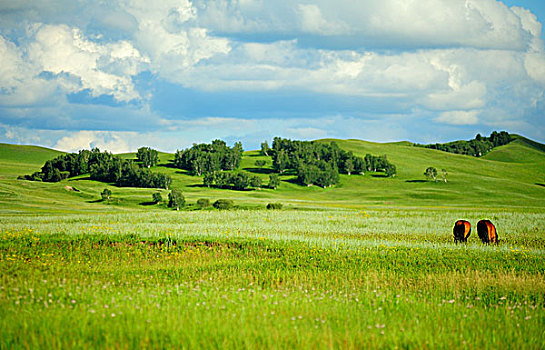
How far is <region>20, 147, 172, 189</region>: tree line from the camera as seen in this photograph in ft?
Answer: 450

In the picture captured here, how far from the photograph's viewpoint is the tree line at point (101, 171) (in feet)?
450

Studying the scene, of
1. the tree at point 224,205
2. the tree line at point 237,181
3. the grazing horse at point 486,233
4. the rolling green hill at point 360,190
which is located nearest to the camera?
the grazing horse at point 486,233

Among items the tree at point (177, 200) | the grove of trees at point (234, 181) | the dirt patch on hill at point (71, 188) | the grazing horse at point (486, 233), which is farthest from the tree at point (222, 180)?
the grazing horse at point (486, 233)

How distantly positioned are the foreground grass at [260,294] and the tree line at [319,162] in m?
129

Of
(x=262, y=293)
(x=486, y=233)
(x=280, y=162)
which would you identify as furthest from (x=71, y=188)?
(x=262, y=293)

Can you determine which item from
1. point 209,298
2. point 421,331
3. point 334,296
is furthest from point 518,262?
point 209,298

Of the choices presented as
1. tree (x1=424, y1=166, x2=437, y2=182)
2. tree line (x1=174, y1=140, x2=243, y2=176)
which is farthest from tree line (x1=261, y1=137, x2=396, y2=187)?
tree line (x1=174, y1=140, x2=243, y2=176)

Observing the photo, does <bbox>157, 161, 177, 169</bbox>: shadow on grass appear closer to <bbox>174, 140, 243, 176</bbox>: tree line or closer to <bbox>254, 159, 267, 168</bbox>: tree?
<bbox>174, 140, 243, 176</bbox>: tree line

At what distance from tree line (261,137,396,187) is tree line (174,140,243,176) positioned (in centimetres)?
1586

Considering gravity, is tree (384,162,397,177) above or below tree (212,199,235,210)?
above

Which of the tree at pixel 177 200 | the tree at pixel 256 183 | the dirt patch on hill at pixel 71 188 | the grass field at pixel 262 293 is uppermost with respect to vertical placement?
the tree at pixel 256 183

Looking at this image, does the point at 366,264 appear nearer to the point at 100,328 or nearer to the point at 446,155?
the point at 100,328

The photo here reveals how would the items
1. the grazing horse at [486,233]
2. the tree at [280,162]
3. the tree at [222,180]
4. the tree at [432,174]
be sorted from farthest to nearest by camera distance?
the tree at [280,162] → the tree at [432,174] → the tree at [222,180] → the grazing horse at [486,233]

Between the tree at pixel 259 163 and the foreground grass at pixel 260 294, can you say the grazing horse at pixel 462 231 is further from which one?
the tree at pixel 259 163
